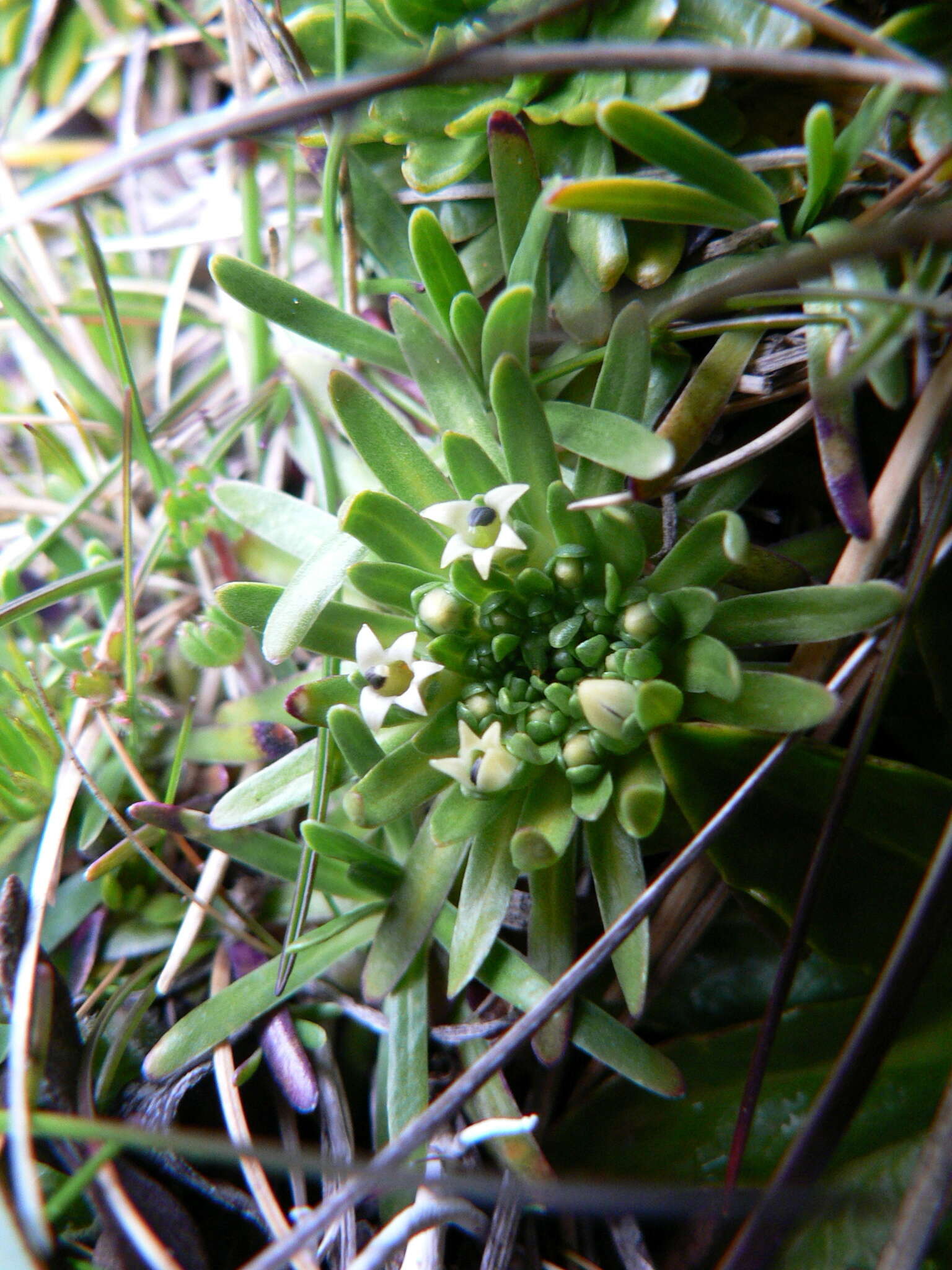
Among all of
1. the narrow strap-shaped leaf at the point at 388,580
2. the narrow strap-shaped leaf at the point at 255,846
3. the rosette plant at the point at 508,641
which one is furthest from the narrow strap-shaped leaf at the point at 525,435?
the narrow strap-shaped leaf at the point at 255,846

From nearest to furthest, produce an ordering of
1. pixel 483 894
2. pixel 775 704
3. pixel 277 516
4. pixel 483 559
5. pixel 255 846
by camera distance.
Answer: pixel 775 704
pixel 483 559
pixel 483 894
pixel 255 846
pixel 277 516

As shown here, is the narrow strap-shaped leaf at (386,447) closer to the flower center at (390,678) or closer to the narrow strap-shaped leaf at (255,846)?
the flower center at (390,678)

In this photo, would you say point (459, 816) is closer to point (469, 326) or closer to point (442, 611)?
point (442, 611)

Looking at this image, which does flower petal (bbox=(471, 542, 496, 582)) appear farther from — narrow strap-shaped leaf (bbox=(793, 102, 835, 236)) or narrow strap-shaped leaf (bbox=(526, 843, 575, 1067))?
narrow strap-shaped leaf (bbox=(793, 102, 835, 236))

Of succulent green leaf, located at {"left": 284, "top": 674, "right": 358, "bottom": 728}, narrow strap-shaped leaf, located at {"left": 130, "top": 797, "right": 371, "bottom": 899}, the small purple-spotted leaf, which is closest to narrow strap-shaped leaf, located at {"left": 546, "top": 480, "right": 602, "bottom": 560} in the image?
succulent green leaf, located at {"left": 284, "top": 674, "right": 358, "bottom": 728}

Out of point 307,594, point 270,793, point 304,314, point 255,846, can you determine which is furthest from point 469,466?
point 255,846

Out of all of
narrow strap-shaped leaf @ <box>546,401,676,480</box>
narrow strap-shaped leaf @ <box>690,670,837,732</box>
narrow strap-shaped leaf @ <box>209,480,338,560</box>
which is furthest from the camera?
narrow strap-shaped leaf @ <box>209,480,338,560</box>

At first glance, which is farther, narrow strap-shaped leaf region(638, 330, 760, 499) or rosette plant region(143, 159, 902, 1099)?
narrow strap-shaped leaf region(638, 330, 760, 499)

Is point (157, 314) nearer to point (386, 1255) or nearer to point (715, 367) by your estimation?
point (715, 367)
